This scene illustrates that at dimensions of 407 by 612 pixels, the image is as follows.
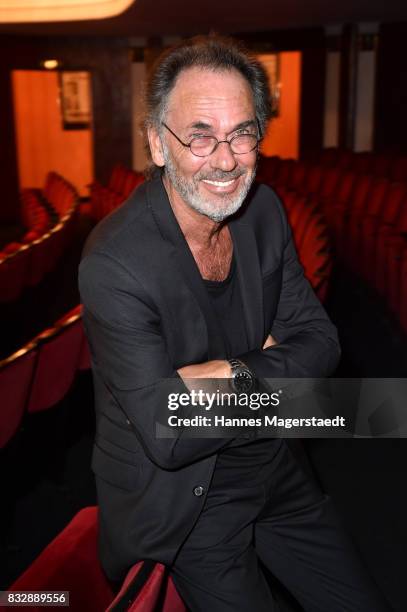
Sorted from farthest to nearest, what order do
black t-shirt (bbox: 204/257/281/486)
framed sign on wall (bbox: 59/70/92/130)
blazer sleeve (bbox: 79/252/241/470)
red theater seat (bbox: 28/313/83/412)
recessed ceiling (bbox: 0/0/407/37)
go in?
framed sign on wall (bbox: 59/70/92/130) < recessed ceiling (bbox: 0/0/407/37) < red theater seat (bbox: 28/313/83/412) < black t-shirt (bbox: 204/257/281/486) < blazer sleeve (bbox: 79/252/241/470)

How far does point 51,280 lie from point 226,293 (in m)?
5.09

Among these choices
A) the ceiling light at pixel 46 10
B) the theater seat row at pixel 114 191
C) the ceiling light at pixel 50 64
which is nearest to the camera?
the theater seat row at pixel 114 191

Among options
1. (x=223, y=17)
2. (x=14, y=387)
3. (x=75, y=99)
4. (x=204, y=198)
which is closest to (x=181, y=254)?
(x=204, y=198)

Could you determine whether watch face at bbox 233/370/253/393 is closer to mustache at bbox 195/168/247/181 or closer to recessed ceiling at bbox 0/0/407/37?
mustache at bbox 195/168/247/181

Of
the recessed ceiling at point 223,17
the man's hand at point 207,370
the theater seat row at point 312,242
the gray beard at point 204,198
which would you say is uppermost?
the recessed ceiling at point 223,17

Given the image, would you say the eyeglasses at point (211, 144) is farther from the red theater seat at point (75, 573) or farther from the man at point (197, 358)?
the red theater seat at point (75, 573)

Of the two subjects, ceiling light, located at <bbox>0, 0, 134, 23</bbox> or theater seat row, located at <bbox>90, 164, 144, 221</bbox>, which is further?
ceiling light, located at <bbox>0, 0, 134, 23</bbox>

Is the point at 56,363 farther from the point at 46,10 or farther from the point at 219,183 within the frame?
the point at 46,10

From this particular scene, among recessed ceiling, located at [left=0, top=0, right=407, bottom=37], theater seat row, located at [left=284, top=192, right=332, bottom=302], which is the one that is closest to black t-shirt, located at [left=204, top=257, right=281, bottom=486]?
theater seat row, located at [left=284, top=192, right=332, bottom=302]

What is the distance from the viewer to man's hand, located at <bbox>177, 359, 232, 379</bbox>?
127cm

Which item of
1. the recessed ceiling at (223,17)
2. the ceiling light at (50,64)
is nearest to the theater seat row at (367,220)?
the recessed ceiling at (223,17)

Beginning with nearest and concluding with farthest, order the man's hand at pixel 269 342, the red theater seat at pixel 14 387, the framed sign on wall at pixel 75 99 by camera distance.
A: the man's hand at pixel 269 342 → the red theater seat at pixel 14 387 → the framed sign on wall at pixel 75 99

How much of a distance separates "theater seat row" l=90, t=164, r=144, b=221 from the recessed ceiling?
196cm

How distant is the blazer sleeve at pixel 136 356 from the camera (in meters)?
1.20
